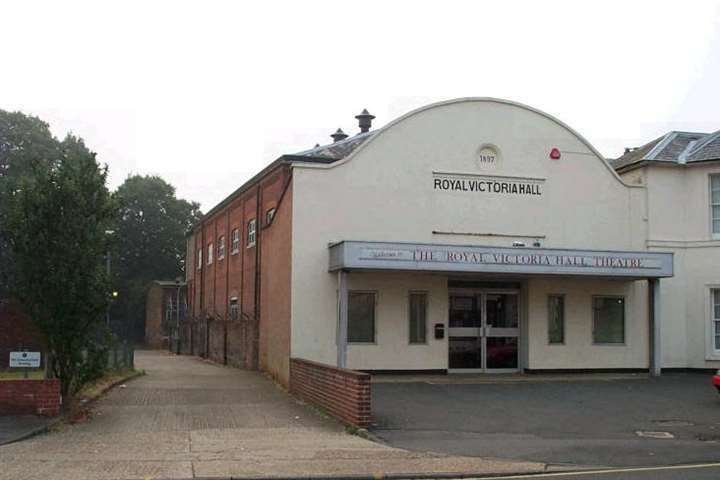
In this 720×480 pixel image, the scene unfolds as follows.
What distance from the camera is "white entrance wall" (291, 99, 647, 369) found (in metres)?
20.8

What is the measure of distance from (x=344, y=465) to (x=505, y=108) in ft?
46.5

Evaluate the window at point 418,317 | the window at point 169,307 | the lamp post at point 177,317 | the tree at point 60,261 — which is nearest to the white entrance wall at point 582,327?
the window at point 418,317

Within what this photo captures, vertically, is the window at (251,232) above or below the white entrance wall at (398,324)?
above

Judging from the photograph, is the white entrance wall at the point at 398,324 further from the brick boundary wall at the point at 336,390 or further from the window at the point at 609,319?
the window at the point at 609,319

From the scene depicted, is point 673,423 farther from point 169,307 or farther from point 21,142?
point 169,307

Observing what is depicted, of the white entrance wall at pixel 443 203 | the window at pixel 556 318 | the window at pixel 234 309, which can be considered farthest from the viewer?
the window at pixel 234 309

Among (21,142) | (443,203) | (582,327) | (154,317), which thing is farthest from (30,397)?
(154,317)

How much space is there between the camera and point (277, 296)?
22734 millimetres

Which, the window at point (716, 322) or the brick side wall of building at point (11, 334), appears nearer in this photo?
the window at point (716, 322)

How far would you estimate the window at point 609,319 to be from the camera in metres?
23.1

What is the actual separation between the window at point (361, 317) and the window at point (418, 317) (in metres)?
1.08

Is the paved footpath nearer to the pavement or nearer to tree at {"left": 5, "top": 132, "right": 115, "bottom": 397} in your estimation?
the pavement

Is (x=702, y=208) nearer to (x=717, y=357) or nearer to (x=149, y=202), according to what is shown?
(x=717, y=357)

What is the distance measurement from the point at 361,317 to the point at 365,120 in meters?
18.1
